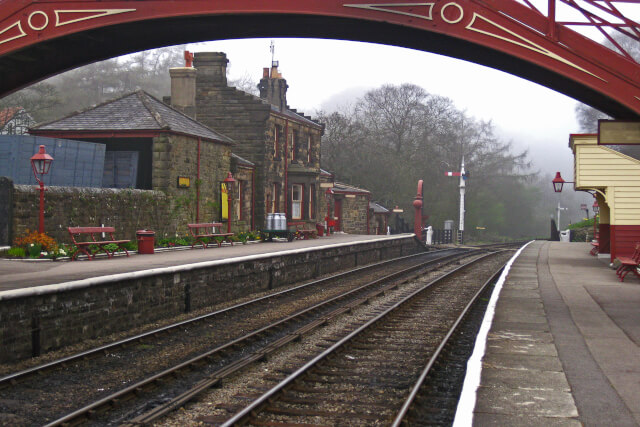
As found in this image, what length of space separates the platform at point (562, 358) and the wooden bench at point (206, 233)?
11.3 m

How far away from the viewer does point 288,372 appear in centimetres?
893

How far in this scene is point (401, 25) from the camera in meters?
10.2

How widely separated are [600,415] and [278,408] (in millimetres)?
3032

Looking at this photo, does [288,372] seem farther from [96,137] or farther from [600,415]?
[96,137]

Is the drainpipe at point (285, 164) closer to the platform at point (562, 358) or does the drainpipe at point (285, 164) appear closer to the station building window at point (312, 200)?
the station building window at point (312, 200)

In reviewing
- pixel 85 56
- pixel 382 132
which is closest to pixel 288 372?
pixel 85 56

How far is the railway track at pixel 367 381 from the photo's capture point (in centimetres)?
696

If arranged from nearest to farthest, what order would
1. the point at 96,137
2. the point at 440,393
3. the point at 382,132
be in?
the point at 440,393, the point at 96,137, the point at 382,132

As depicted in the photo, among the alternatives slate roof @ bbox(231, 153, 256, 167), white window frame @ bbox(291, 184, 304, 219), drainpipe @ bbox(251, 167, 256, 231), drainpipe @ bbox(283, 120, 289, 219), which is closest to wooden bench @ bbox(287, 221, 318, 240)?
white window frame @ bbox(291, 184, 304, 219)

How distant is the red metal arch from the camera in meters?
10.1

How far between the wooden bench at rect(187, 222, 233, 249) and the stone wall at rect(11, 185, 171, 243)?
92 cm

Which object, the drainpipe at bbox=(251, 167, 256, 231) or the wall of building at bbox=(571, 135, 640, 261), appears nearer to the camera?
the wall of building at bbox=(571, 135, 640, 261)

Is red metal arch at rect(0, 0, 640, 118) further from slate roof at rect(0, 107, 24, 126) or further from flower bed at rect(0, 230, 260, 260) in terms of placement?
slate roof at rect(0, 107, 24, 126)

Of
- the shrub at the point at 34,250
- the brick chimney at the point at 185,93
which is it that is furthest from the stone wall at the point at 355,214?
the shrub at the point at 34,250
